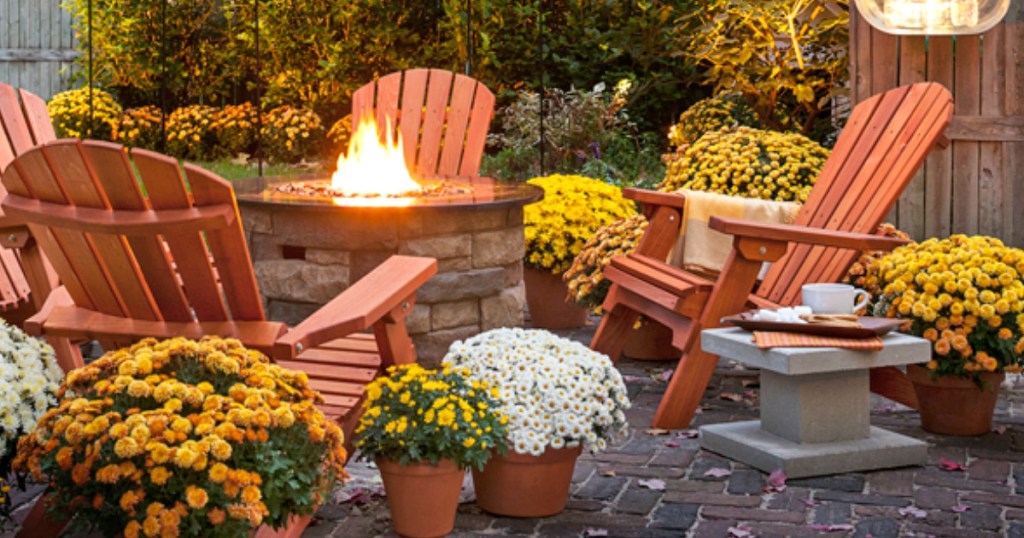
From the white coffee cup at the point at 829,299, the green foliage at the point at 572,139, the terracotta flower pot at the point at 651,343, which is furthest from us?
the green foliage at the point at 572,139

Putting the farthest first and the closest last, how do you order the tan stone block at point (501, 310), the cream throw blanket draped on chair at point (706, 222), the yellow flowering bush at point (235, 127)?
the yellow flowering bush at point (235, 127) < the cream throw blanket draped on chair at point (706, 222) < the tan stone block at point (501, 310)

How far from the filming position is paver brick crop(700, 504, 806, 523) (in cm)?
316

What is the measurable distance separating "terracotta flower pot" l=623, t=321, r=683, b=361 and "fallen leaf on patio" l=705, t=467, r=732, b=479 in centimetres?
126

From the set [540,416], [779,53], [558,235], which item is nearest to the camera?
[540,416]

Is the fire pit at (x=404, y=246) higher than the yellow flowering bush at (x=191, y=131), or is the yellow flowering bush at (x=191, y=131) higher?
the yellow flowering bush at (x=191, y=131)

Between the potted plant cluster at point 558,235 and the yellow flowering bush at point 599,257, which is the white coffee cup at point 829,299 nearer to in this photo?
the yellow flowering bush at point 599,257

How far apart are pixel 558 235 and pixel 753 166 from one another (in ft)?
2.59

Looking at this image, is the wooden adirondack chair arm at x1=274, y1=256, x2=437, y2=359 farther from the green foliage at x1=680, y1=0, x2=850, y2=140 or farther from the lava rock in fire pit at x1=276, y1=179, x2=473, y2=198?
the green foliage at x1=680, y1=0, x2=850, y2=140

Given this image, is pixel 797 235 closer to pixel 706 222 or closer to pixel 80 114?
pixel 706 222

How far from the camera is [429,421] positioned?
294cm

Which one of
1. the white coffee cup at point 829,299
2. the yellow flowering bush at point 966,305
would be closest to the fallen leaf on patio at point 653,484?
the white coffee cup at point 829,299

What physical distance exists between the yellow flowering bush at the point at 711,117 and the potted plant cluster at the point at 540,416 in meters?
4.96

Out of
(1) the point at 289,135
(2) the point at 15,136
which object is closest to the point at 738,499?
(2) the point at 15,136

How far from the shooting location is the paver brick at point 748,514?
3158 millimetres
